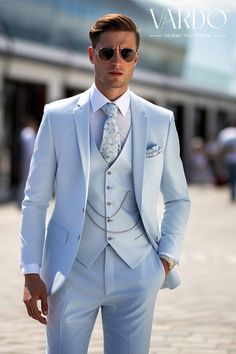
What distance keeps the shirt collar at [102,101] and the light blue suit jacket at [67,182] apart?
25 mm

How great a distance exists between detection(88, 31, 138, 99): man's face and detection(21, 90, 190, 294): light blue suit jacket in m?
0.09

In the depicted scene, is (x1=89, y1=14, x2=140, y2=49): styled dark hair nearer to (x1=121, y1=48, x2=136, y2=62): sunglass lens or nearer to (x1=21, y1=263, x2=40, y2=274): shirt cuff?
(x1=121, y1=48, x2=136, y2=62): sunglass lens

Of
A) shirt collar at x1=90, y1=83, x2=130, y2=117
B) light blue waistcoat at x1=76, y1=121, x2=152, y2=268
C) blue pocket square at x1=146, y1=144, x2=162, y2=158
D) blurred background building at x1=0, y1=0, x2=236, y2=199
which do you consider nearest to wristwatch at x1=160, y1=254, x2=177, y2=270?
light blue waistcoat at x1=76, y1=121, x2=152, y2=268

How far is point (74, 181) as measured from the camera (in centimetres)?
295

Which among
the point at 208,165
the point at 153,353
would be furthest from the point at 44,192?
the point at 208,165

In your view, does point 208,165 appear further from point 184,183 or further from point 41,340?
point 184,183

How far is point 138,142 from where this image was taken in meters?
3.02

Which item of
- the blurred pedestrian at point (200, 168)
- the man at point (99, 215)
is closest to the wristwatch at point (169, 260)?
the man at point (99, 215)

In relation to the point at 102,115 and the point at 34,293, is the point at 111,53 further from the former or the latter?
the point at 34,293

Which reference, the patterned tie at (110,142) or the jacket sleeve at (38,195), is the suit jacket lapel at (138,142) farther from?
the jacket sleeve at (38,195)

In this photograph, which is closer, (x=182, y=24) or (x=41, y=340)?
(x=41, y=340)

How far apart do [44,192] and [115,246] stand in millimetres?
324

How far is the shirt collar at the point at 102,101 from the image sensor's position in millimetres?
3025

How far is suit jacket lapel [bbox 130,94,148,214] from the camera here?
9.75 feet
